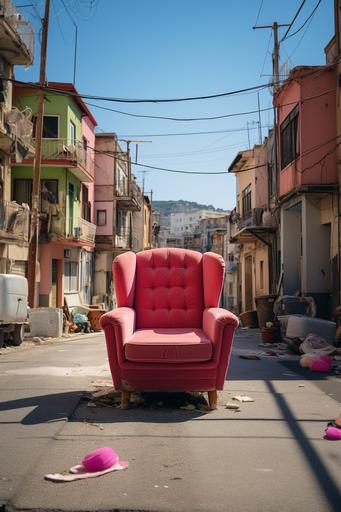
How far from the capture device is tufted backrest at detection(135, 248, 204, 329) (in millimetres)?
6133

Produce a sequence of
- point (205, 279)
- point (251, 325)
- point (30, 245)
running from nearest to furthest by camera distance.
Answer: point (205, 279)
point (30, 245)
point (251, 325)

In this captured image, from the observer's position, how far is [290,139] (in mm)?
16750

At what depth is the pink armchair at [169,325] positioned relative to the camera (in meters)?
4.96

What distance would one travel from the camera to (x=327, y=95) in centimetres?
1496

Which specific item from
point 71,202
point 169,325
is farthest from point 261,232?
point 169,325

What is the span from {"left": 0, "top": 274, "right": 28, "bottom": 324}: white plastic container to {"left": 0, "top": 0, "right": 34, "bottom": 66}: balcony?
8935mm

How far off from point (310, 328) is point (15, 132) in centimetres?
1303

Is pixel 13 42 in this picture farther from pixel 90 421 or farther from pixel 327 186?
pixel 90 421

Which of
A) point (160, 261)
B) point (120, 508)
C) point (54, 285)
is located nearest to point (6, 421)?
point (120, 508)

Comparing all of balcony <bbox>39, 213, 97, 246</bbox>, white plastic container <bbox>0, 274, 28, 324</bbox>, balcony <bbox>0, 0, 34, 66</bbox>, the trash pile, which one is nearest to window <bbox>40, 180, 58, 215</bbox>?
balcony <bbox>39, 213, 97, 246</bbox>

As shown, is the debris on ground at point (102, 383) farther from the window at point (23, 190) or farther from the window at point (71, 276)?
the window at point (71, 276)

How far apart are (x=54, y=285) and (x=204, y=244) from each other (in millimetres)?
47095

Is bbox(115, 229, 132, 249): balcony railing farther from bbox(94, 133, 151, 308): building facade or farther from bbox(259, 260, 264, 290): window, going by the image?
bbox(259, 260, 264, 290): window

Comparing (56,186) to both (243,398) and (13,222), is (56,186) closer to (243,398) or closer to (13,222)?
(13,222)
